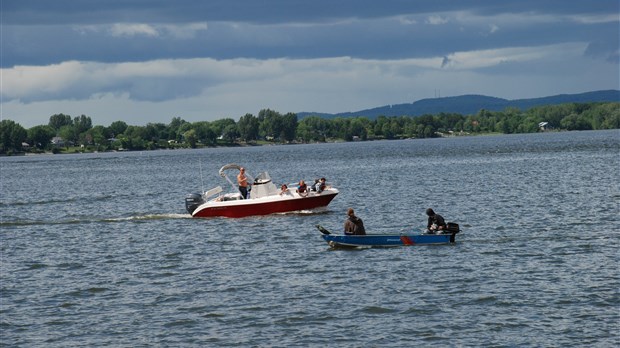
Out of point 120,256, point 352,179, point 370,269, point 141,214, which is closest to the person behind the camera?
point 370,269

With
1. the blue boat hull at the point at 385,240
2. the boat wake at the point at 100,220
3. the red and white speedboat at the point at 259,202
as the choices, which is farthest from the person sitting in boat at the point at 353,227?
the boat wake at the point at 100,220

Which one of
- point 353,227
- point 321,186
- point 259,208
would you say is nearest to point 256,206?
point 259,208

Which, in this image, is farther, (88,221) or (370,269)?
(88,221)

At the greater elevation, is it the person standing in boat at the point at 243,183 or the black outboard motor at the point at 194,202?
the person standing in boat at the point at 243,183

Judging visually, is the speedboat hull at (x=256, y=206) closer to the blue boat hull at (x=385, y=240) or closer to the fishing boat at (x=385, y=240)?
the fishing boat at (x=385, y=240)

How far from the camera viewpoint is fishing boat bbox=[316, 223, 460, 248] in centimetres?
4531

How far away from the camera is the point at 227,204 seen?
62.6 metres

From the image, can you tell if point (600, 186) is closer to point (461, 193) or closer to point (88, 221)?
point (461, 193)

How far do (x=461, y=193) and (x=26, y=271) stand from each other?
45.5 metres

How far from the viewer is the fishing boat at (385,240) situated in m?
45.3

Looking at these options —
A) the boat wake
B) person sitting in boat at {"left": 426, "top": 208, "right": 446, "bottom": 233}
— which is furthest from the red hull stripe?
person sitting in boat at {"left": 426, "top": 208, "right": 446, "bottom": 233}

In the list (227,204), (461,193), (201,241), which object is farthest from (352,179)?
(201,241)

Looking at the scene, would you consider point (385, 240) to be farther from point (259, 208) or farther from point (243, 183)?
point (243, 183)

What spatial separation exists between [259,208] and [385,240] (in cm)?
1825
